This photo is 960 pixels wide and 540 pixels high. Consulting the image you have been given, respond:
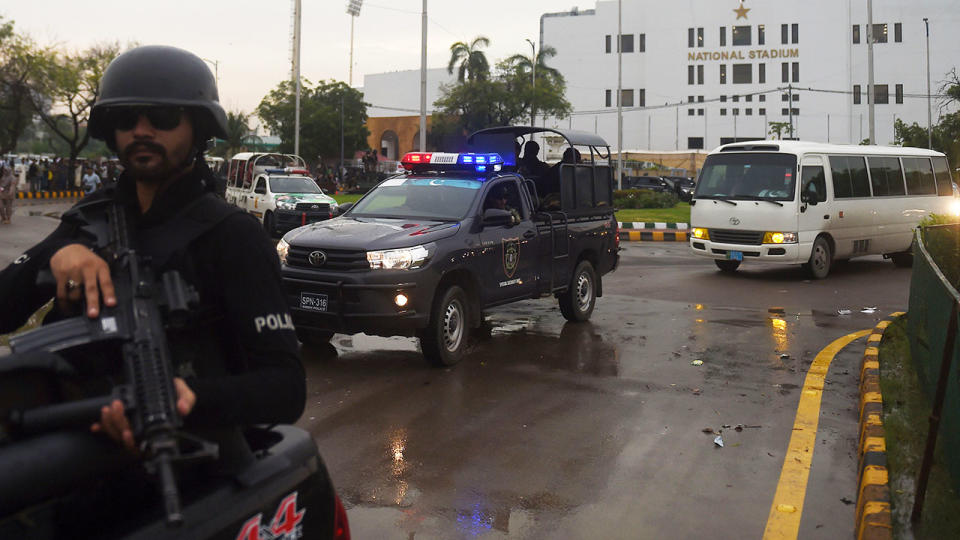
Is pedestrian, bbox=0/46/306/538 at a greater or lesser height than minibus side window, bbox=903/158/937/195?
lesser

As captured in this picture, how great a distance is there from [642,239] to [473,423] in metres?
19.0

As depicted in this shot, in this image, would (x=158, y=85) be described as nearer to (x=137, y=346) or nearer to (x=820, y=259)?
(x=137, y=346)

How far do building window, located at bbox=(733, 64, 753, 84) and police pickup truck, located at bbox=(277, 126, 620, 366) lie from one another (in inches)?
2826

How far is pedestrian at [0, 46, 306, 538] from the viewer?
1933 millimetres

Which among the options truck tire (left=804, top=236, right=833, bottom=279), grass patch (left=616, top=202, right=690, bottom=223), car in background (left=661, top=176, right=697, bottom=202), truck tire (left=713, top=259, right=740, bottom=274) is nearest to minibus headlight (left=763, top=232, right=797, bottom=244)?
truck tire (left=804, top=236, right=833, bottom=279)

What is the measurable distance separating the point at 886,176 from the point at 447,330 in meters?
12.7

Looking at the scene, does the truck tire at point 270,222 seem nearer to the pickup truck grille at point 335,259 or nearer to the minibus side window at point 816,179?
the minibus side window at point 816,179

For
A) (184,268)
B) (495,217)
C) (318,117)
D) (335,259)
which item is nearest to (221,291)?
(184,268)

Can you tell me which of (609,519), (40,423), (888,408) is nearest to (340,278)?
(609,519)

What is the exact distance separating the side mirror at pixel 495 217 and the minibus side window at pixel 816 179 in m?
8.54

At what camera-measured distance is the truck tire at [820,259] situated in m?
15.5

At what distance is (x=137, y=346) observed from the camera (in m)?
1.81

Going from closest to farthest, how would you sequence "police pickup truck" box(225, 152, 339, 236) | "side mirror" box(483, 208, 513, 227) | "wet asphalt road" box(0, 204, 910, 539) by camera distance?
"wet asphalt road" box(0, 204, 910, 539) < "side mirror" box(483, 208, 513, 227) < "police pickup truck" box(225, 152, 339, 236)

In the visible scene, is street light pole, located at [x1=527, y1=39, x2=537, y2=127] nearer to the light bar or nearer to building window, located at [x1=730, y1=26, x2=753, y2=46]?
building window, located at [x1=730, y1=26, x2=753, y2=46]
